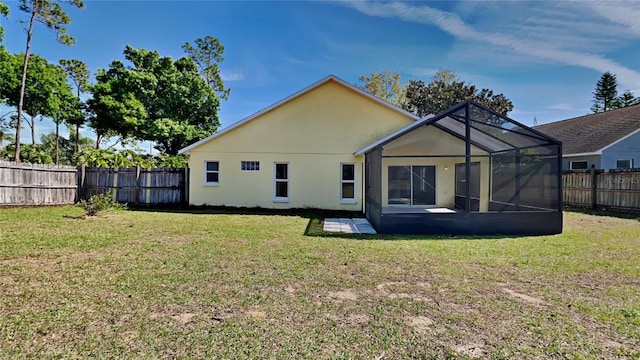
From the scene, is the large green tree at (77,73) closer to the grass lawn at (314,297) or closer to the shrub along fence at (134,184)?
the shrub along fence at (134,184)

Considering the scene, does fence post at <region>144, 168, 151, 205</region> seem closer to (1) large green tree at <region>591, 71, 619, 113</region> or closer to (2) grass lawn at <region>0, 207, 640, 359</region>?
(2) grass lawn at <region>0, 207, 640, 359</region>

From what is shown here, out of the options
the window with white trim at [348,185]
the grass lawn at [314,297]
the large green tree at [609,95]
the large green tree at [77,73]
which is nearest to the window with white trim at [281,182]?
the window with white trim at [348,185]

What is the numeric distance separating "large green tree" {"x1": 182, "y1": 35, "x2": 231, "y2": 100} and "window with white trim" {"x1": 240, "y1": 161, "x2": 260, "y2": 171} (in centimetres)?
2141

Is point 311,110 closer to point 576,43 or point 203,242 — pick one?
point 203,242

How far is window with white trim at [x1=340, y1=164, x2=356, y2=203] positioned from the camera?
13242 mm

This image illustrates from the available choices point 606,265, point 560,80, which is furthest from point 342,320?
point 560,80

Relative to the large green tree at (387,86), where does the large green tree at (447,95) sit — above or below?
below

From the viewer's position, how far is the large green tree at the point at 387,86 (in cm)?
3116

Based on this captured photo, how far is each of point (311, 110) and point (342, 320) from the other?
10.9 metres

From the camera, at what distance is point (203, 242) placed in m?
7.08

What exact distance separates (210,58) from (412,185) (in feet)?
88.8

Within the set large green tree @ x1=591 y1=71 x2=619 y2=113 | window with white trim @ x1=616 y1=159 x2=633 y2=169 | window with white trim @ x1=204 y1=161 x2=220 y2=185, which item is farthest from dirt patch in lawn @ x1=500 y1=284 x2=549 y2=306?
large green tree @ x1=591 y1=71 x2=619 y2=113

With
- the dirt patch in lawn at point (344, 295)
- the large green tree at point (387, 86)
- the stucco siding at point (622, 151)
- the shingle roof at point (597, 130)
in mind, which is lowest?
the dirt patch in lawn at point (344, 295)

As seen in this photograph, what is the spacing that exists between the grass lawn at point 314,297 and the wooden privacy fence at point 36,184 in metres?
5.59
